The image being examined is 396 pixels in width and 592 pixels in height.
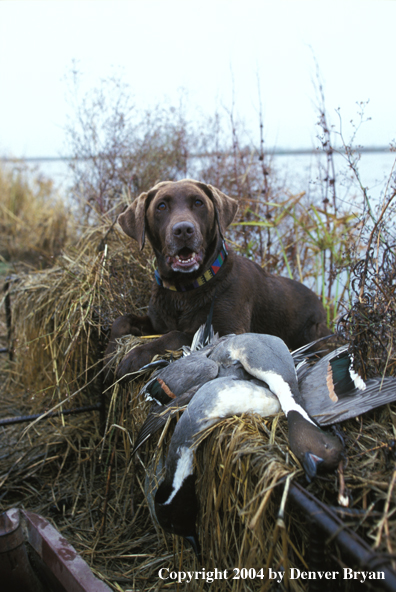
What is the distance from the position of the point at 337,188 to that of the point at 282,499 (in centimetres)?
315

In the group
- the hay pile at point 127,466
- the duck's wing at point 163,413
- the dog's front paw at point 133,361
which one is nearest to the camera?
the hay pile at point 127,466

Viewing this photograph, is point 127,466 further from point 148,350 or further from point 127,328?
point 127,328

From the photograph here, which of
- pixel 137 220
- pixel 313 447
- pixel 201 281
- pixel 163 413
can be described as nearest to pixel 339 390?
pixel 313 447

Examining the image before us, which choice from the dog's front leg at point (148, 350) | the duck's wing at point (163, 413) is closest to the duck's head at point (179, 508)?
the duck's wing at point (163, 413)

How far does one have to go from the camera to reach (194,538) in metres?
1.72

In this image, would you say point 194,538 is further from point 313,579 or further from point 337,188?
point 337,188

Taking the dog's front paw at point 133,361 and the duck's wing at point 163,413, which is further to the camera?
the dog's front paw at point 133,361

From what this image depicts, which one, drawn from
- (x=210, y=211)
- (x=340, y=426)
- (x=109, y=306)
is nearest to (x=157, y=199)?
(x=210, y=211)

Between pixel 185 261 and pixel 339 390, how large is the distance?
1094mm

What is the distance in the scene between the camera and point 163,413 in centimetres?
185

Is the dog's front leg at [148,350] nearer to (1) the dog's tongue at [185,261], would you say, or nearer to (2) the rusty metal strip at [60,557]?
(1) the dog's tongue at [185,261]

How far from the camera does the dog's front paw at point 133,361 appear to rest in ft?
7.48

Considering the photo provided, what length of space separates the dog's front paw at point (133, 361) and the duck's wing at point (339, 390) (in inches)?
29.7

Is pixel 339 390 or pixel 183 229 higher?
pixel 183 229
